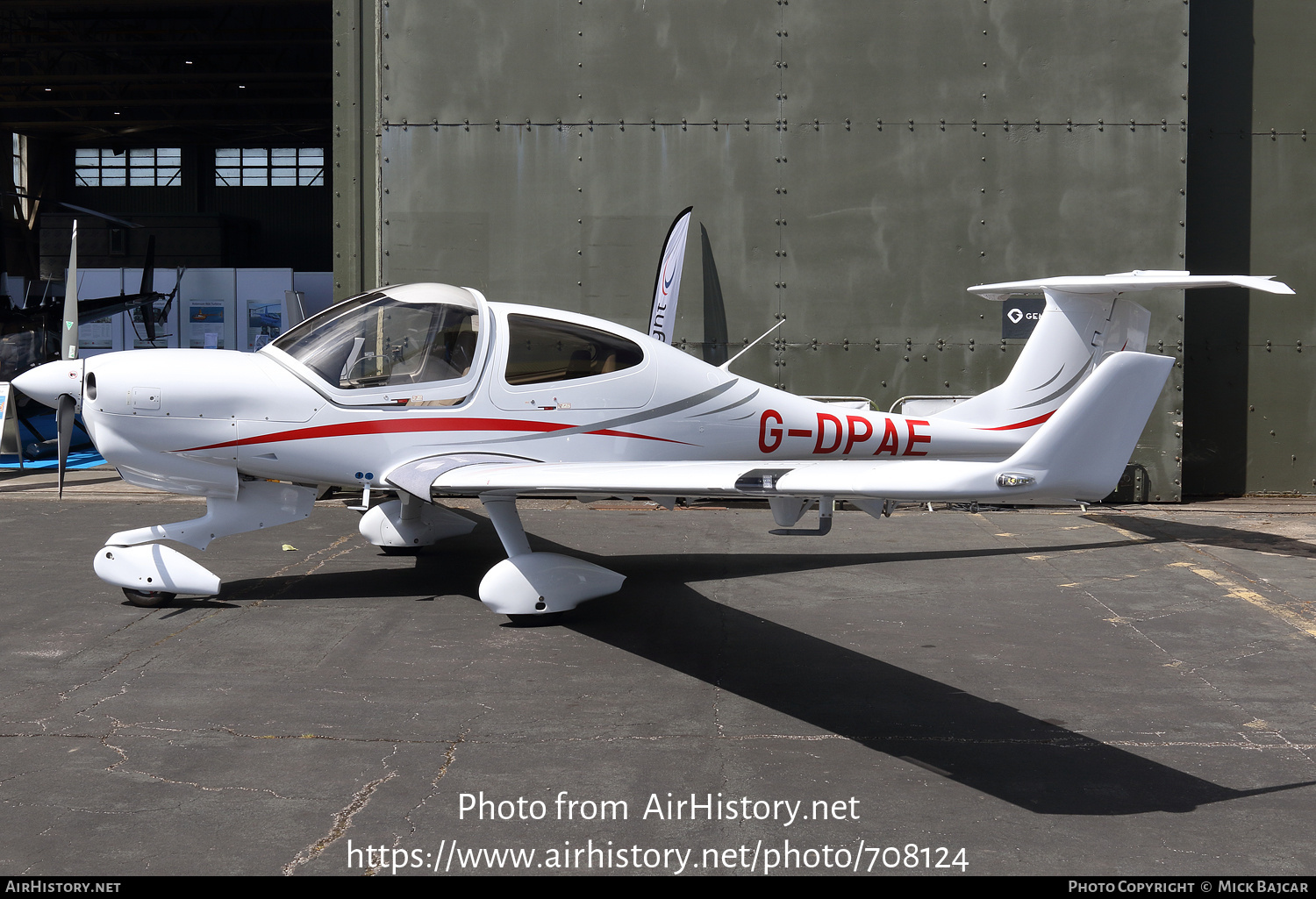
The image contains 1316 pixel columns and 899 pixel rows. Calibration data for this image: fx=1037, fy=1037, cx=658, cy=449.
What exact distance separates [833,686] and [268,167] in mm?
44459

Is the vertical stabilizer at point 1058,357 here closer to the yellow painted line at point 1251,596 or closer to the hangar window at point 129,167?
the yellow painted line at point 1251,596

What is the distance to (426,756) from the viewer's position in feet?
15.8

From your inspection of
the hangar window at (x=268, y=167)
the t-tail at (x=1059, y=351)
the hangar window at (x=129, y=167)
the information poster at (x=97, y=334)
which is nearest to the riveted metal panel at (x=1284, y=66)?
the t-tail at (x=1059, y=351)

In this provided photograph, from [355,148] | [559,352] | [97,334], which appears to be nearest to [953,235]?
[559,352]

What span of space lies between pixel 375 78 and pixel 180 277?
1262 centimetres

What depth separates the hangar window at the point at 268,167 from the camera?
4422cm

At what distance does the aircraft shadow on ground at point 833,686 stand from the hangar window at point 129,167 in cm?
4155

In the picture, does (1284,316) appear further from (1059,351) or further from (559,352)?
(559,352)

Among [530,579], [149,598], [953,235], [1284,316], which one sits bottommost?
[149,598]

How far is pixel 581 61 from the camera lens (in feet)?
42.0
